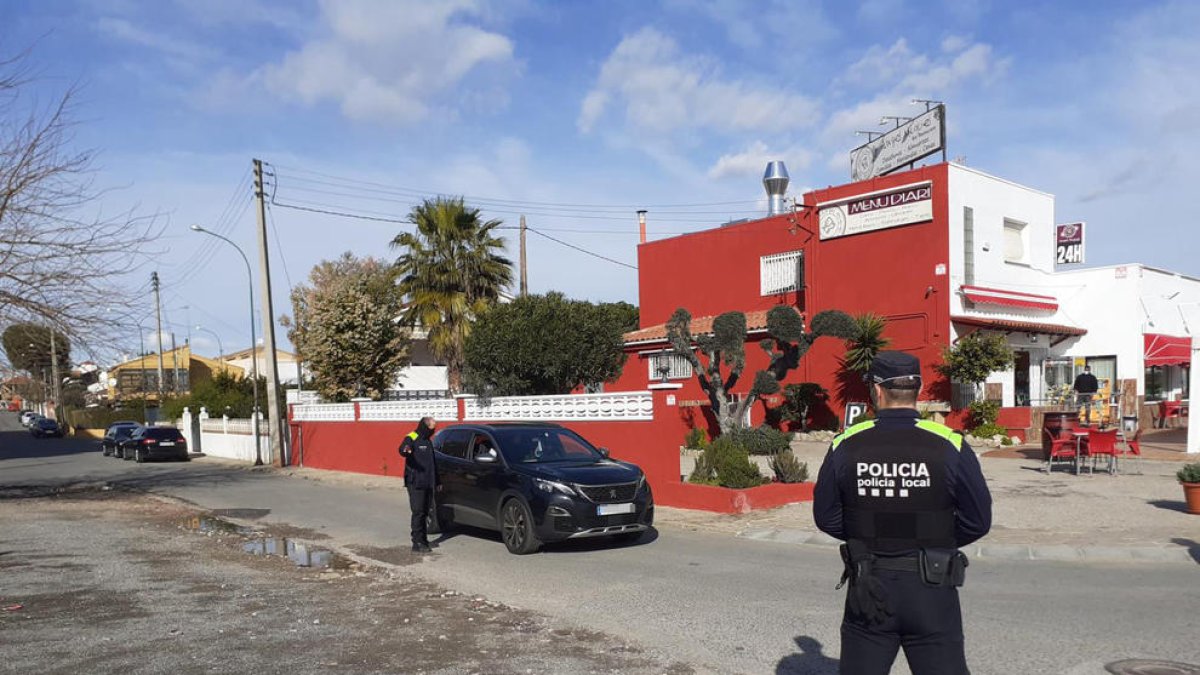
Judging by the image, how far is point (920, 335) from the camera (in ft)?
76.1

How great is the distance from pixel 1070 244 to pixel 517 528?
2670 centimetres

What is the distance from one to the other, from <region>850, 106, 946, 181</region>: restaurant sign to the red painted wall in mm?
1672

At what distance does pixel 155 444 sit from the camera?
34375 mm

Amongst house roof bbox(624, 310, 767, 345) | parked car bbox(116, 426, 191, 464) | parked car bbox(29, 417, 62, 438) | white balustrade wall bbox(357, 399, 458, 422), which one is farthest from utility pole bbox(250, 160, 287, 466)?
parked car bbox(29, 417, 62, 438)

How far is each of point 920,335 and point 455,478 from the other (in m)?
14.5

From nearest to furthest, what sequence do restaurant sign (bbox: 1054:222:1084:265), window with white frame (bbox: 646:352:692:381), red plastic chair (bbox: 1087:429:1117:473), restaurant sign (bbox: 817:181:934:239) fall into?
1. red plastic chair (bbox: 1087:429:1117:473)
2. restaurant sign (bbox: 817:181:934:239)
3. window with white frame (bbox: 646:352:692:381)
4. restaurant sign (bbox: 1054:222:1084:265)

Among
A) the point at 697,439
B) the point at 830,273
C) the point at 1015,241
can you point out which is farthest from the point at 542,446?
the point at 1015,241

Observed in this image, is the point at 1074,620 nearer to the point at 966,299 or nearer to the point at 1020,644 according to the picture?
the point at 1020,644

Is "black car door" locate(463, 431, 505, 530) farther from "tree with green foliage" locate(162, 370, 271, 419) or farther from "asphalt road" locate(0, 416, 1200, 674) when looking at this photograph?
"tree with green foliage" locate(162, 370, 271, 419)

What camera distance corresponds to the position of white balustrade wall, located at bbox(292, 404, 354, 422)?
2531 cm

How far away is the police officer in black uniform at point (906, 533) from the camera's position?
11.8 feet

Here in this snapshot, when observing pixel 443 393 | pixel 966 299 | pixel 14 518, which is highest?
pixel 966 299

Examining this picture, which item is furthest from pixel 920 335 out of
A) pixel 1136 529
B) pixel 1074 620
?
pixel 1074 620

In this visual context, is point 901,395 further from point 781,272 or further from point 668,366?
point 668,366
